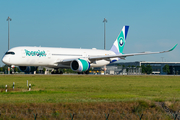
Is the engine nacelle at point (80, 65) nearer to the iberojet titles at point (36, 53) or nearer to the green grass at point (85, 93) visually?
the iberojet titles at point (36, 53)

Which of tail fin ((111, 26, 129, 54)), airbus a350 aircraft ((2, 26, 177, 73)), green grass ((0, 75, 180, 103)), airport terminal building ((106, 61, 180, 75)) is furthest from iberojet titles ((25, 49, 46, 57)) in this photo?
airport terminal building ((106, 61, 180, 75))

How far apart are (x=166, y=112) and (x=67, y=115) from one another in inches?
271

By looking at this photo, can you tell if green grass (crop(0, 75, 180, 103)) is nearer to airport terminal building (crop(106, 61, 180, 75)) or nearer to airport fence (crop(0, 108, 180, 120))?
airport fence (crop(0, 108, 180, 120))

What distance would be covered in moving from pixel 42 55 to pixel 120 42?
77.4 feet

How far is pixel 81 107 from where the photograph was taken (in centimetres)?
2048

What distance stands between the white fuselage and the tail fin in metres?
8.28

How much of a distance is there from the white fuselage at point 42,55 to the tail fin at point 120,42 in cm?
828

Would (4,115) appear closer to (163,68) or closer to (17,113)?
(17,113)

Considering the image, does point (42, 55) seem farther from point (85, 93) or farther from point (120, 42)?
point (85, 93)

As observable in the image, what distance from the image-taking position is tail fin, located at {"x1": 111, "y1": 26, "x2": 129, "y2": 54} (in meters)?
73.8

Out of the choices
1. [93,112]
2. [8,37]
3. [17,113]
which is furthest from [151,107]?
[8,37]

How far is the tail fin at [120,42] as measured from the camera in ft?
242

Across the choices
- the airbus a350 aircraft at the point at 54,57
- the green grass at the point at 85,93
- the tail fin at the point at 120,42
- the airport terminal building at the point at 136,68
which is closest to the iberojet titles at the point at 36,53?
the airbus a350 aircraft at the point at 54,57

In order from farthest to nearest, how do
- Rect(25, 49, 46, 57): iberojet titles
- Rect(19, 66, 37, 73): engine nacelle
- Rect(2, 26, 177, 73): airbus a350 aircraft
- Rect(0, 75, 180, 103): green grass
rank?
1. Rect(19, 66, 37, 73): engine nacelle
2. Rect(25, 49, 46, 57): iberojet titles
3. Rect(2, 26, 177, 73): airbus a350 aircraft
4. Rect(0, 75, 180, 103): green grass
